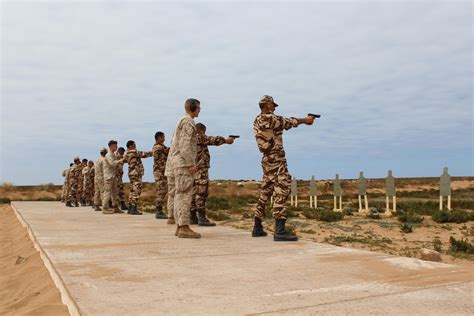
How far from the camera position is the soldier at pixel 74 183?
18.1 meters

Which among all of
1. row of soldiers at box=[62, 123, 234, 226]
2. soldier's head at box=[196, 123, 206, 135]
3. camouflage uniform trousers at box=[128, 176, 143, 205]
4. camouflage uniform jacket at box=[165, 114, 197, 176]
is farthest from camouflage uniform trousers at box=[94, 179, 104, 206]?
camouflage uniform jacket at box=[165, 114, 197, 176]

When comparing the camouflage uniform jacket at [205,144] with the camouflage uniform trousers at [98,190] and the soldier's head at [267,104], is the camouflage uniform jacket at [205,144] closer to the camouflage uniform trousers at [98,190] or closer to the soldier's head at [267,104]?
the soldier's head at [267,104]

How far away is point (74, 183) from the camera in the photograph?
18688 mm

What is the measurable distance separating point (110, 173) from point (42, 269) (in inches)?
316

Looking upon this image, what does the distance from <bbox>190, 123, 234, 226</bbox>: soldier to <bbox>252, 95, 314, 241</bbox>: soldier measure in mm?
2028

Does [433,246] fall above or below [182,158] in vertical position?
below

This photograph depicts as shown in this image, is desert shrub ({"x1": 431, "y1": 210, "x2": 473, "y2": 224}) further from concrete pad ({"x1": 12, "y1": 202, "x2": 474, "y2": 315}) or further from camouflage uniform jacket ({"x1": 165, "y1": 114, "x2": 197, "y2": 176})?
camouflage uniform jacket ({"x1": 165, "y1": 114, "x2": 197, "y2": 176})

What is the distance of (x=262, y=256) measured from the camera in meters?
4.63

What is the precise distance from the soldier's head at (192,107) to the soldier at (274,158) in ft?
2.96

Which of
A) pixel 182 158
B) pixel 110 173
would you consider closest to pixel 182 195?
pixel 182 158

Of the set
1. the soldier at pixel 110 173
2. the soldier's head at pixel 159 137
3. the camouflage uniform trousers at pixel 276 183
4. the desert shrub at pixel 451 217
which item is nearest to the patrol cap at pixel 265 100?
the camouflage uniform trousers at pixel 276 183

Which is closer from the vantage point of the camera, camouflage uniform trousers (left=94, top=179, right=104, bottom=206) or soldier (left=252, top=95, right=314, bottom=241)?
soldier (left=252, top=95, right=314, bottom=241)

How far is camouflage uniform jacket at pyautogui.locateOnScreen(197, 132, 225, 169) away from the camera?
26.8ft

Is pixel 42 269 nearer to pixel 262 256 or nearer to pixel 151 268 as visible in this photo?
pixel 151 268
